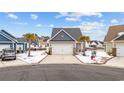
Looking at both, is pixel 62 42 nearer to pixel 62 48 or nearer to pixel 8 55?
pixel 62 48

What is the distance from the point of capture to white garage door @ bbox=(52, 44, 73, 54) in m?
33.2

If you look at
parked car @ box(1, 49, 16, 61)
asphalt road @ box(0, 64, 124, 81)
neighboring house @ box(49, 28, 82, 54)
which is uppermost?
neighboring house @ box(49, 28, 82, 54)

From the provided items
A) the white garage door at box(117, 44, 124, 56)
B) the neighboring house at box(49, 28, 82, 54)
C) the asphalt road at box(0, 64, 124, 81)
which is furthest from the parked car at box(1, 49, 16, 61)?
the white garage door at box(117, 44, 124, 56)

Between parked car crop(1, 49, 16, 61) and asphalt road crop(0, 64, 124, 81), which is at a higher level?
parked car crop(1, 49, 16, 61)

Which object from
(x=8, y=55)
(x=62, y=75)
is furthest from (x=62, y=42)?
(x=62, y=75)

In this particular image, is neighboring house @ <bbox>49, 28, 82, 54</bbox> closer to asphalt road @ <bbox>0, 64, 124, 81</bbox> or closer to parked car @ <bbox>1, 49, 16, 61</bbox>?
parked car @ <bbox>1, 49, 16, 61</bbox>

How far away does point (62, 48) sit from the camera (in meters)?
33.6

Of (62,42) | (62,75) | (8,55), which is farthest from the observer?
(62,42)

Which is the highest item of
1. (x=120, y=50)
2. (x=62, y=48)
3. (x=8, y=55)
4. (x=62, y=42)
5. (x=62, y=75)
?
(x=62, y=42)
